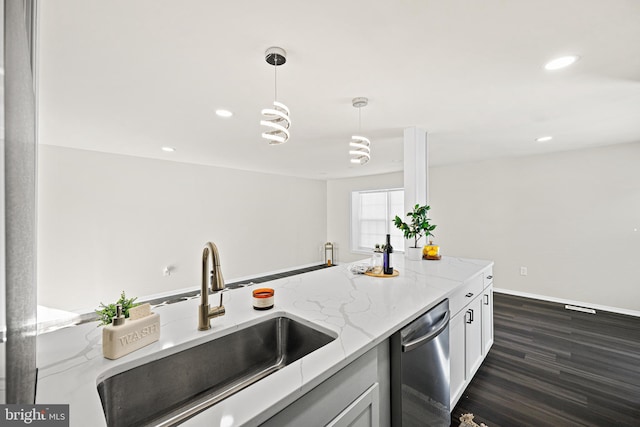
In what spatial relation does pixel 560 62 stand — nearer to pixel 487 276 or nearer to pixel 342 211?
pixel 487 276

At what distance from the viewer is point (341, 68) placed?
175cm

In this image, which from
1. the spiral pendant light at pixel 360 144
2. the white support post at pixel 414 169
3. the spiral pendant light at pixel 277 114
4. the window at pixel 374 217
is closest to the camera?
the spiral pendant light at pixel 277 114

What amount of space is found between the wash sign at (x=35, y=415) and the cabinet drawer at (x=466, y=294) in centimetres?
179

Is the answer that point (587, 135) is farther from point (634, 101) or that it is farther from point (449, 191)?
point (449, 191)

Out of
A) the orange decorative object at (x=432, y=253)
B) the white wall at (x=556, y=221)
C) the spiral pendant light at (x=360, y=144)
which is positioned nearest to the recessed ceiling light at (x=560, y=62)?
the spiral pendant light at (x=360, y=144)

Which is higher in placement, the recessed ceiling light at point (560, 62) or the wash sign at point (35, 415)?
the recessed ceiling light at point (560, 62)

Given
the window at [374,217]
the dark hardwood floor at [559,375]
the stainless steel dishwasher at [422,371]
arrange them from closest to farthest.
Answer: the stainless steel dishwasher at [422,371] < the dark hardwood floor at [559,375] < the window at [374,217]

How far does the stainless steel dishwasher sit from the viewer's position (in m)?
1.11

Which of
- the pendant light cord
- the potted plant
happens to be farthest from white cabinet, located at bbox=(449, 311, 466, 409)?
the pendant light cord

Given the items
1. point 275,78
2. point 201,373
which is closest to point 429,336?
point 201,373

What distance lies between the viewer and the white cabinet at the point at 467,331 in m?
1.73

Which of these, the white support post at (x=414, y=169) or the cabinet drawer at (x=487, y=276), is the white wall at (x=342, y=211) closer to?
the white support post at (x=414, y=169)

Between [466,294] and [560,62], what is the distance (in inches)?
66.5

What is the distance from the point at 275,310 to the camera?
127cm
